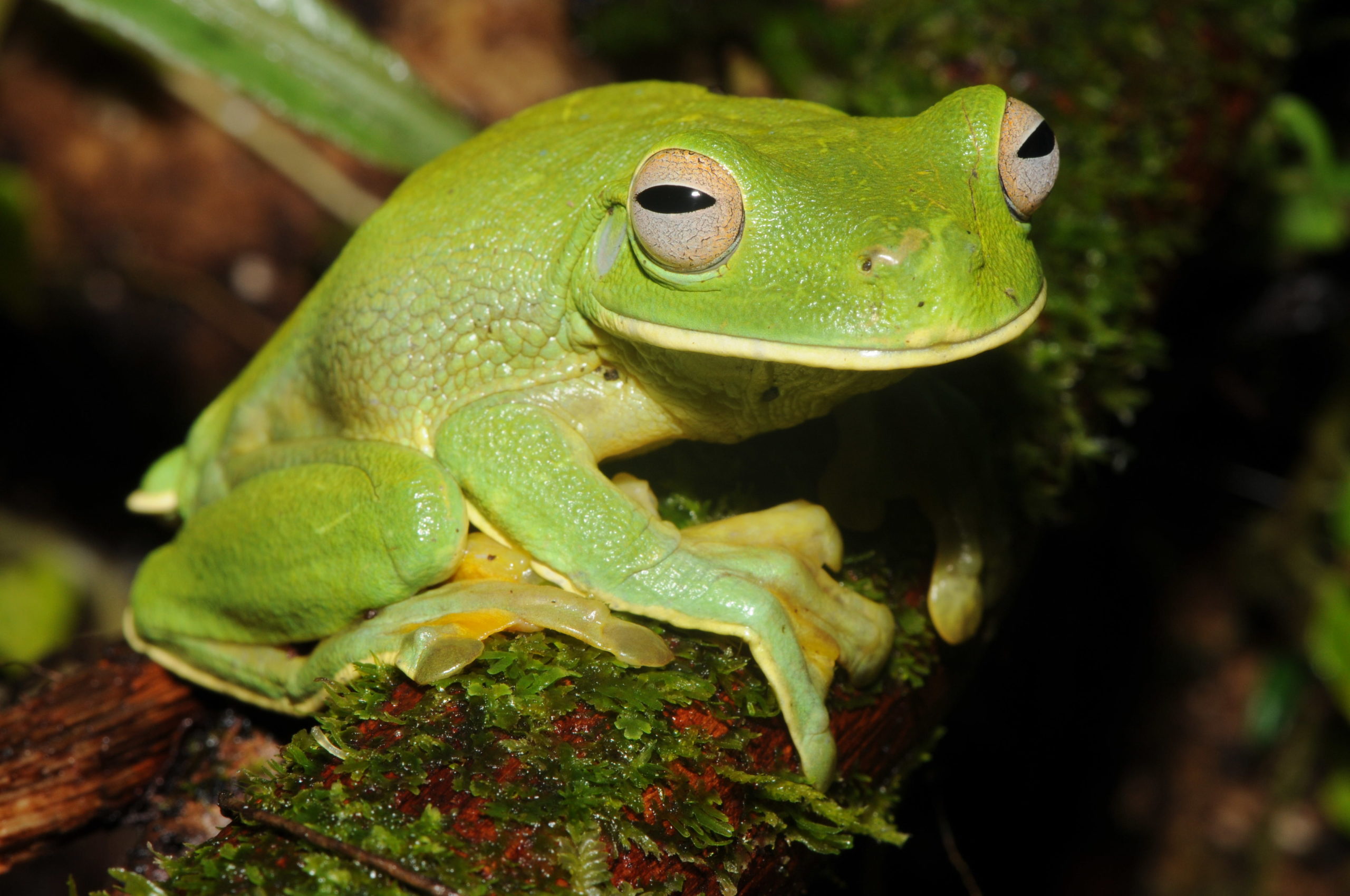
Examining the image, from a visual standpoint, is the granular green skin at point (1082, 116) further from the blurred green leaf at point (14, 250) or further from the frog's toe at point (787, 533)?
the blurred green leaf at point (14, 250)

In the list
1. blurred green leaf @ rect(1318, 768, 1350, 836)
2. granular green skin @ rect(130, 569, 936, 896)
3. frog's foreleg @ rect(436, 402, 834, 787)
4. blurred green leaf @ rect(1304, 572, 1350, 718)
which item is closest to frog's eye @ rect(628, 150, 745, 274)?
frog's foreleg @ rect(436, 402, 834, 787)

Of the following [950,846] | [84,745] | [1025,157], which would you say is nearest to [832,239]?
[1025,157]

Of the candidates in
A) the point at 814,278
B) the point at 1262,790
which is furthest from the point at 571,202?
the point at 1262,790

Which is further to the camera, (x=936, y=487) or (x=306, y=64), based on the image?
(x=306, y=64)

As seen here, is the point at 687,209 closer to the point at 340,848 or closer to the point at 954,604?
the point at 954,604

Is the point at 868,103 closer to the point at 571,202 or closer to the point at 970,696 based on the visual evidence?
the point at 571,202
